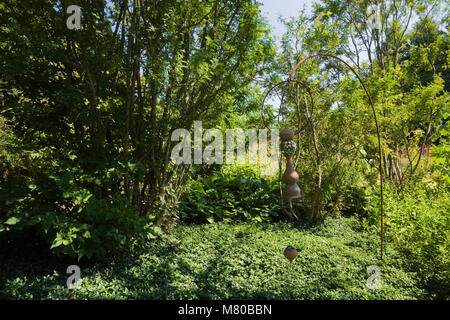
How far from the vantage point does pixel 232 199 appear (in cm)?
543

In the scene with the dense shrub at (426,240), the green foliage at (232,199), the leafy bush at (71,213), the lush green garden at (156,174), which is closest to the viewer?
the leafy bush at (71,213)

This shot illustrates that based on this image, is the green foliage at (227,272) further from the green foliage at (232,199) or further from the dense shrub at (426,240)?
the green foliage at (232,199)

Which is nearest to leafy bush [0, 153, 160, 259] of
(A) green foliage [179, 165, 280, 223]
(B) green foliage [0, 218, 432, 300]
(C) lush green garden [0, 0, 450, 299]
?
(C) lush green garden [0, 0, 450, 299]

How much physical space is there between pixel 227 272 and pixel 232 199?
7.47 feet

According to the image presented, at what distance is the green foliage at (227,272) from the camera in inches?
105

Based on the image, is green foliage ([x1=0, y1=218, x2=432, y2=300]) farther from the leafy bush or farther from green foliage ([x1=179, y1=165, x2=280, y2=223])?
green foliage ([x1=179, y1=165, x2=280, y2=223])

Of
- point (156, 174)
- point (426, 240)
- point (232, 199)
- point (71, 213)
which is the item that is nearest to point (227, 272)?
point (156, 174)

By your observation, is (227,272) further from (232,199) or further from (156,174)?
(232,199)

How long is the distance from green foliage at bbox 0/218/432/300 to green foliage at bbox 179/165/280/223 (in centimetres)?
45

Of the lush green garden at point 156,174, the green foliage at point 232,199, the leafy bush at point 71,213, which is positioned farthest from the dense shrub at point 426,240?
the leafy bush at point 71,213

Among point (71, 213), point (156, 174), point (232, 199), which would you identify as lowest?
point (232, 199)

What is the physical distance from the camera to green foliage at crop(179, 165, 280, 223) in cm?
495

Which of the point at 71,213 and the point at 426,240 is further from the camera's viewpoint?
the point at 426,240

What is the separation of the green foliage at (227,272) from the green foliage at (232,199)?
1.49 feet
